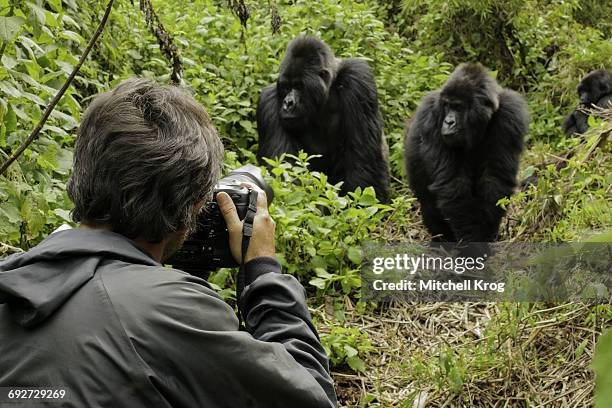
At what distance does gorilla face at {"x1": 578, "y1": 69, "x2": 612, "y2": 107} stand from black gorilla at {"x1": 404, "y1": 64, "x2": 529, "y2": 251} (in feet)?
5.14

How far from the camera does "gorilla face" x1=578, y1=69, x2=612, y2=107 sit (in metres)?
5.98

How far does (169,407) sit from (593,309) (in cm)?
213

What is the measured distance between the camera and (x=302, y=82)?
4.90 m

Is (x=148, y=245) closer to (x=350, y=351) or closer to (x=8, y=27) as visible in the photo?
(x=8, y=27)

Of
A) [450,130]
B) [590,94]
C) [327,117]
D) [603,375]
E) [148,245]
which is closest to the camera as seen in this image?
[603,375]

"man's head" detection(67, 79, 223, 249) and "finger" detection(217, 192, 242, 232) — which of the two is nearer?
"man's head" detection(67, 79, 223, 249)

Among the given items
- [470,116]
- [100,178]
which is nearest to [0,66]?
[100,178]

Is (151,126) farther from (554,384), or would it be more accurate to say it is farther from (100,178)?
(554,384)

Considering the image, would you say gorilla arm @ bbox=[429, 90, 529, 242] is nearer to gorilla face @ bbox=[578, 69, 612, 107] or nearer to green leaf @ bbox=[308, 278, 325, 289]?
green leaf @ bbox=[308, 278, 325, 289]

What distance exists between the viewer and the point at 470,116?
448cm

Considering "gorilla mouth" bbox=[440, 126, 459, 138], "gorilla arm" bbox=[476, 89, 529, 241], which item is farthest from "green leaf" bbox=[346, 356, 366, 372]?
"gorilla mouth" bbox=[440, 126, 459, 138]

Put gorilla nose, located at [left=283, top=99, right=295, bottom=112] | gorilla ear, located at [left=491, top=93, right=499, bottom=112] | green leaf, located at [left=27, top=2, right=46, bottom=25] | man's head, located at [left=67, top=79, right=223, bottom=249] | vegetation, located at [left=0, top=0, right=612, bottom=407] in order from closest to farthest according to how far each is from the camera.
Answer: man's head, located at [left=67, top=79, right=223, bottom=249] < green leaf, located at [left=27, top=2, right=46, bottom=25] < vegetation, located at [left=0, top=0, right=612, bottom=407] < gorilla ear, located at [left=491, top=93, right=499, bottom=112] < gorilla nose, located at [left=283, top=99, right=295, bottom=112]

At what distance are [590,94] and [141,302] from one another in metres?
5.35

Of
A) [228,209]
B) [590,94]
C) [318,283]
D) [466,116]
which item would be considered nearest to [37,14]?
[228,209]
